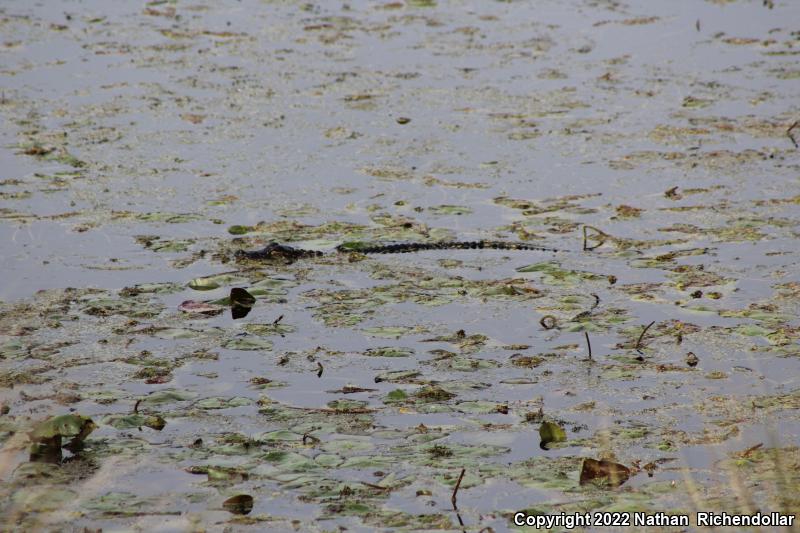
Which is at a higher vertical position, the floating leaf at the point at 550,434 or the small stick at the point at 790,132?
the floating leaf at the point at 550,434

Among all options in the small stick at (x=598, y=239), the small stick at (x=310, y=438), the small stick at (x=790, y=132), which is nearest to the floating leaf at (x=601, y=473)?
the small stick at (x=310, y=438)

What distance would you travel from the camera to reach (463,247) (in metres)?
5.62

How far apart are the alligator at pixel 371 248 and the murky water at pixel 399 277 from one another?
7 cm

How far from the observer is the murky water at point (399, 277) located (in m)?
3.44

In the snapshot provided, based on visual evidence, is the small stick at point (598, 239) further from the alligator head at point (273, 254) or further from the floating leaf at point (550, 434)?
the floating leaf at point (550, 434)

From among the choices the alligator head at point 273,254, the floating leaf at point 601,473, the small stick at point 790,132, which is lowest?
the small stick at point 790,132

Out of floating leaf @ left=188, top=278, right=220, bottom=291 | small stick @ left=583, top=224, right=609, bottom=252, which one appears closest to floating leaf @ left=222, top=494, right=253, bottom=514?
floating leaf @ left=188, top=278, right=220, bottom=291

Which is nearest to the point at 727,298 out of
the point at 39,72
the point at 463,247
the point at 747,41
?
the point at 463,247

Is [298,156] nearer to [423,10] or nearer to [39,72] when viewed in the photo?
[39,72]

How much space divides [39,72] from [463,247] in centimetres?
480

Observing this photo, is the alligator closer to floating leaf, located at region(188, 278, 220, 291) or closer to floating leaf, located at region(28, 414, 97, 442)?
floating leaf, located at region(188, 278, 220, 291)

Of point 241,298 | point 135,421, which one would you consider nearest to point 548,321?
point 241,298

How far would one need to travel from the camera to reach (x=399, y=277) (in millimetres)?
5270

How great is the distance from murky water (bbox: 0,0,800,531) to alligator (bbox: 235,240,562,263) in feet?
0.23
